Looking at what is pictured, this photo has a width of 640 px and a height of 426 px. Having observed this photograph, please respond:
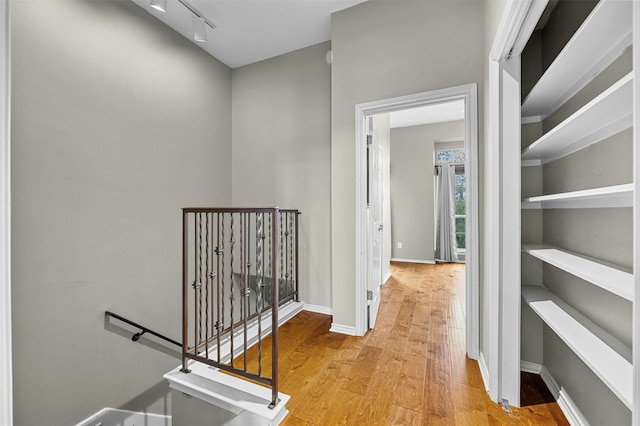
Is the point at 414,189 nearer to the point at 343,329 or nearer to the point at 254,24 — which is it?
the point at 343,329

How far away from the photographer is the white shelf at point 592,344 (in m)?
0.85

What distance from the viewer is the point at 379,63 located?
2.35 m

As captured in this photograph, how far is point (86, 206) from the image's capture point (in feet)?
6.82

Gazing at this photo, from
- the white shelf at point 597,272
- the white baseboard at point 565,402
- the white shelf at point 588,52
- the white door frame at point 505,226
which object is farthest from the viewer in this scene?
the white door frame at point 505,226

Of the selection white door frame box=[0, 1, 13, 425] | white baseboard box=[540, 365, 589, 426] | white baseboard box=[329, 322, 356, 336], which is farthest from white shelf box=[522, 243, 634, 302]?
white door frame box=[0, 1, 13, 425]

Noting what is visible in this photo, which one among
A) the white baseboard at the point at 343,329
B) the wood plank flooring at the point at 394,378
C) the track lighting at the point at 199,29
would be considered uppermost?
the track lighting at the point at 199,29

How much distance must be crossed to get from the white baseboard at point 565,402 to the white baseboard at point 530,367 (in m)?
0.05

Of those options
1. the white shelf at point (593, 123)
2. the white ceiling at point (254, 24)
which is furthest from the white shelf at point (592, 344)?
the white ceiling at point (254, 24)

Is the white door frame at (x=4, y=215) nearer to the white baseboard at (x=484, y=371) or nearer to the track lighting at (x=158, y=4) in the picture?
the track lighting at (x=158, y=4)

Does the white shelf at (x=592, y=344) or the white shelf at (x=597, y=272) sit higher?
the white shelf at (x=597, y=272)

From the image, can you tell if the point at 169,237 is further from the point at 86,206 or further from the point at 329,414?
the point at 329,414

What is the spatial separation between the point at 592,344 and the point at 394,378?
44.5 inches

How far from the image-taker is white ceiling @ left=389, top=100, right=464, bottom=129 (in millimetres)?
4742

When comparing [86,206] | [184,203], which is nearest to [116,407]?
[86,206]
